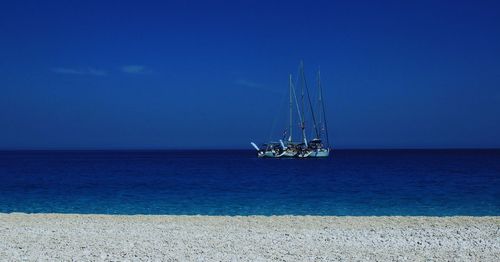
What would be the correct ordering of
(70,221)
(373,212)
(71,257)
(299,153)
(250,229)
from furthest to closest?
1. (299,153)
2. (373,212)
3. (70,221)
4. (250,229)
5. (71,257)

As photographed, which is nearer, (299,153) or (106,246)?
(106,246)

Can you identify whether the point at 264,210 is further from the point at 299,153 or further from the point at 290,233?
the point at 299,153

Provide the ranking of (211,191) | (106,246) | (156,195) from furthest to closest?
(211,191), (156,195), (106,246)

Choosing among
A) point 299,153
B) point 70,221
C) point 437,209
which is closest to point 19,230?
point 70,221

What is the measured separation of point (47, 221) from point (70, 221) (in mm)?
899

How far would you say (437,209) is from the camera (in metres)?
28.7

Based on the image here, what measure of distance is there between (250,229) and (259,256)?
196 inches

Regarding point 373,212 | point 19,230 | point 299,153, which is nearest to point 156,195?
point 373,212

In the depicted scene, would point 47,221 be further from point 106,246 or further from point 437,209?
point 437,209

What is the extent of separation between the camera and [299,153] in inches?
3883

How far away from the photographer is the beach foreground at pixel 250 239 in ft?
40.4

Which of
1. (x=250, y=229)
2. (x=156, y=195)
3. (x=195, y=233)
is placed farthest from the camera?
(x=156, y=195)

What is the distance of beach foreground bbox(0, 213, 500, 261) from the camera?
40.4 ft

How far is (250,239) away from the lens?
47.9ft
